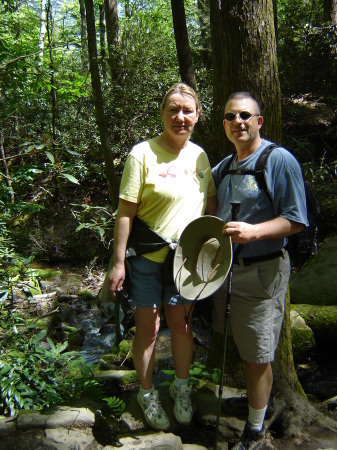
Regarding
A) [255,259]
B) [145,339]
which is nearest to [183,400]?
[145,339]

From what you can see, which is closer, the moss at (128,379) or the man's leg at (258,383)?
the man's leg at (258,383)

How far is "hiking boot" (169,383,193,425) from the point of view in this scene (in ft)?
9.35

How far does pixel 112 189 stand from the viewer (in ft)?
15.6

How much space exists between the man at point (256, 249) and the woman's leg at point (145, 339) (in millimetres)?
494

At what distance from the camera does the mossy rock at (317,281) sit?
5766mm

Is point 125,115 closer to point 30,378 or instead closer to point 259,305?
point 30,378

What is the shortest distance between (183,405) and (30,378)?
127 cm

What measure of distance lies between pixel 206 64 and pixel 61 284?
25.4ft

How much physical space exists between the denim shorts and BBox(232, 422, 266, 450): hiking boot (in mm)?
870

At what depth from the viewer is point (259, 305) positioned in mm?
2510

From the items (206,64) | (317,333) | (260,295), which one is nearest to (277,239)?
(260,295)

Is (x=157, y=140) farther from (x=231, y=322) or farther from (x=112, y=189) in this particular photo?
(x=112, y=189)

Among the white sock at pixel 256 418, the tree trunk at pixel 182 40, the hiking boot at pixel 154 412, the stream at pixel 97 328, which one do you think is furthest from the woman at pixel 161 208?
the tree trunk at pixel 182 40

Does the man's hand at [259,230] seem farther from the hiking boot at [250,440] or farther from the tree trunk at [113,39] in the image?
the tree trunk at [113,39]
